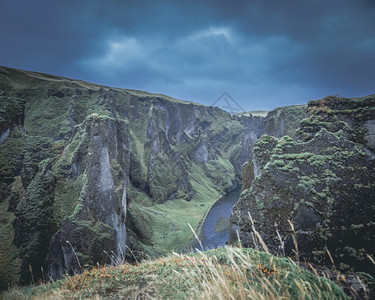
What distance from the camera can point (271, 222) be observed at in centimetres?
1200

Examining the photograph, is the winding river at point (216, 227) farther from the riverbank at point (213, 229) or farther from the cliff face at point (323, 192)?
the cliff face at point (323, 192)

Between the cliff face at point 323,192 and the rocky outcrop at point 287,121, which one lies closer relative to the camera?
the cliff face at point 323,192

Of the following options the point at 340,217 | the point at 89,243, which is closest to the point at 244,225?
the point at 340,217

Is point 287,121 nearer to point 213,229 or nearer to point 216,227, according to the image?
point 216,227

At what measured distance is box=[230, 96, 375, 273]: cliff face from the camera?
34.0 ft

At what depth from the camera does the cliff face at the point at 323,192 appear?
10375 millimetres

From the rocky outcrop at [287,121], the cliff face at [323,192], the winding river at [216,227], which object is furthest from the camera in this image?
the rocky outcrop at [287,121]

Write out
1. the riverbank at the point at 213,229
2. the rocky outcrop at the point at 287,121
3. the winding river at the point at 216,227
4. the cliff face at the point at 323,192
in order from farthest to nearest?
the rocky outcrop at the point at 287,121
the winding river at the point at 216,227
the riverbank at the point at 213,229
the cliff face at the point at 323,192

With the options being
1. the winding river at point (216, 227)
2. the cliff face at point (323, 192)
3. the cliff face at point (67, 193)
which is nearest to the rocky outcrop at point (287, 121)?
the winding river at point (216, 227)

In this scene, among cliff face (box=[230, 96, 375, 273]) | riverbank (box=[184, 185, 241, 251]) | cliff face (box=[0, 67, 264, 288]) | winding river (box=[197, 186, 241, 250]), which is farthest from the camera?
winding river (box=[197, 186, 241, 250])

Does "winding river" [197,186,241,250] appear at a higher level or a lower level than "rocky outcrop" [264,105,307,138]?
lower

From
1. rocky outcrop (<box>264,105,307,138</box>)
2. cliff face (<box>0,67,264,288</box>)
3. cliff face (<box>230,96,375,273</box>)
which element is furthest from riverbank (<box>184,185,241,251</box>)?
rocky outcrop (<box>264,105,307,138</box>)

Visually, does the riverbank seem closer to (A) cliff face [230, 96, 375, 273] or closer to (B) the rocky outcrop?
(A) cliff face [230, 96, 375, 273]

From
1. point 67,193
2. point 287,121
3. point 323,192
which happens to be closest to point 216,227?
point 67,193
